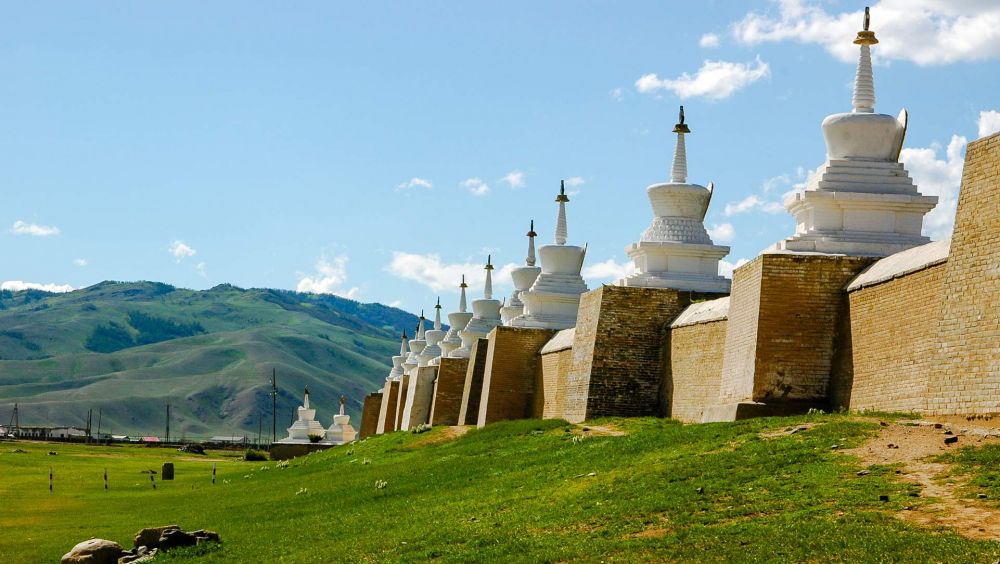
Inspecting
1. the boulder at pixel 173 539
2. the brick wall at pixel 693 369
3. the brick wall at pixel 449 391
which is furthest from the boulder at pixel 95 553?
the brick wall at pixel 449 391

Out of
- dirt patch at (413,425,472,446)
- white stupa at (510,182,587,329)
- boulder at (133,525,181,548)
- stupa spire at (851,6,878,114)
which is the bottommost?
boulder at (133,525,181,548)

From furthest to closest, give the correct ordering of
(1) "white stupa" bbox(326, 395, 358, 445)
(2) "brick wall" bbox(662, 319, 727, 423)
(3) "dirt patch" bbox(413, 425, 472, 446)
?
(1) "white stupa" bbox(326, 395, 358, 445), (3) "dirt patch" bbox(413, 425, 472, 446), (2) "brick wall" bbox(662, 319, 727, 423)

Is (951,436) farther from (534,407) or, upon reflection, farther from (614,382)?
(534,407)

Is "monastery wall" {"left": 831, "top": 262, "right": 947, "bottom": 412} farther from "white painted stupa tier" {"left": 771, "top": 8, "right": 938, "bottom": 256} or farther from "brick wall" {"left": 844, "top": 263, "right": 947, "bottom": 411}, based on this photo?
"white painted stupa tier" {"left": 771, "top": 8, "right": 938, "bottom": 256}

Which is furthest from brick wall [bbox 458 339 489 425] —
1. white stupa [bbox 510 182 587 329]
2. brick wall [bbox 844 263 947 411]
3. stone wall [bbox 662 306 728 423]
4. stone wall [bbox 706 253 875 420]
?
brick wall [bbox 844 263 947 411]

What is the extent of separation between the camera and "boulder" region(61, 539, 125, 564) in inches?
644

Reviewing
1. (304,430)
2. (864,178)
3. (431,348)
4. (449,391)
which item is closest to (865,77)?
(864,178)

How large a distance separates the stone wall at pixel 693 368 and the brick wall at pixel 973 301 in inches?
300

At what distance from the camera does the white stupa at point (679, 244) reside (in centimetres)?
2945

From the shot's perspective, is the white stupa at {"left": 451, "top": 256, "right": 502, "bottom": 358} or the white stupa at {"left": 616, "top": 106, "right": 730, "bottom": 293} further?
the white stupa at {"left": 451, "top": 256, "right": 502, "bottom": 358}

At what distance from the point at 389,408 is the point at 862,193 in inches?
1768

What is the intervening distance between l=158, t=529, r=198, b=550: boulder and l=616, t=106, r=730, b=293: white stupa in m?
14.5

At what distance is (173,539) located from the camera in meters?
16.8

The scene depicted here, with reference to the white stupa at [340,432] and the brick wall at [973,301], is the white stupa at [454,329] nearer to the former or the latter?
the white stupa at [340,432]
